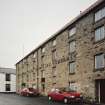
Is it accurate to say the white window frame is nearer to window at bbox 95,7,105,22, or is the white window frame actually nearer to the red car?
window at bbox 95,7,105,22

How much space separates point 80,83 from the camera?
99.5 ft

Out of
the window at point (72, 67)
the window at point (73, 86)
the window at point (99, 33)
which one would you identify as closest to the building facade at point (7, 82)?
the window at point (72, 67)

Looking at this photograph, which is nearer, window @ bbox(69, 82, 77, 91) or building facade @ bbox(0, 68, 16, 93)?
window @ bbox(69, 82, 77, 91)

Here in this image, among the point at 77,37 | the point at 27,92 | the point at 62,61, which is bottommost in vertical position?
the point at 27,92

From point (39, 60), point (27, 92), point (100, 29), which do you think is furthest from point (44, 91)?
point (100, 29)

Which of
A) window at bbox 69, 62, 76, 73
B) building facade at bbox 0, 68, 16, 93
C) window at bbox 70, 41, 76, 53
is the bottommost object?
building facade at bbox 0, 68, 16, 93

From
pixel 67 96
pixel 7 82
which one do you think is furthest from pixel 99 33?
pixel 7 82

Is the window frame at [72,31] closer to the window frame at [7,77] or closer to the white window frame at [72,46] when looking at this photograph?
the white window frame at [72,46]

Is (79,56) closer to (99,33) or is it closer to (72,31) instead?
(72,31)

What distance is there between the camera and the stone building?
26984 millimetres

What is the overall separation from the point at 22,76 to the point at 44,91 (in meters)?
17.1

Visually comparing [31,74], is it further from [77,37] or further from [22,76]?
[77,37]

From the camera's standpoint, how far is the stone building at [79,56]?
88.5 feet

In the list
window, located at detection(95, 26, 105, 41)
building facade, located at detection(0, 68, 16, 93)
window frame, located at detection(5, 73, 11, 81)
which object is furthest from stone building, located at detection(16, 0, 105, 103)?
window frame, located at detection(5, 73, 11, 81)
